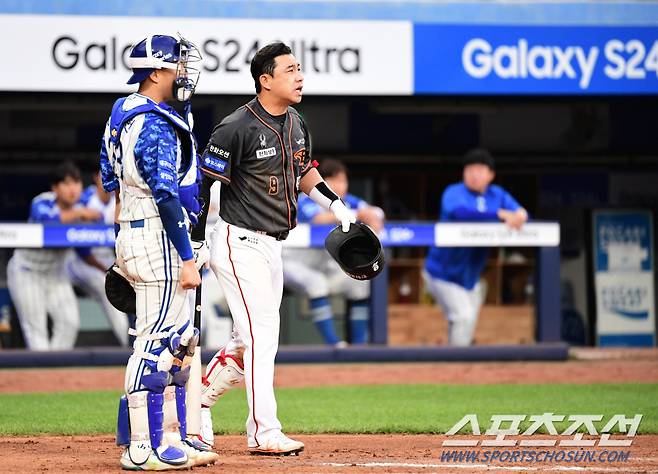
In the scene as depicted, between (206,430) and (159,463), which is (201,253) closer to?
(206,430)

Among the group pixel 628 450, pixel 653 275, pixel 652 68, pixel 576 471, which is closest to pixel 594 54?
pixel 652 68

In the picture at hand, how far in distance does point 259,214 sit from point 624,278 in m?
9.95

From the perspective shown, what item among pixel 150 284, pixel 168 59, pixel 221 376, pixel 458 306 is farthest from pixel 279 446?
pixel 458 306

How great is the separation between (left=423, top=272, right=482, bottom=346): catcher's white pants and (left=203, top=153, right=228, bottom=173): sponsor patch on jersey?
6.32 metres

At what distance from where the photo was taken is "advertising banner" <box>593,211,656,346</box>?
14.9 meters

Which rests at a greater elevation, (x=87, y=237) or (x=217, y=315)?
(x=87, y=237)

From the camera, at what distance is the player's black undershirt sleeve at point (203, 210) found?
229 inches

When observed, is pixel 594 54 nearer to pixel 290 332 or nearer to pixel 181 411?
pixel 290 332

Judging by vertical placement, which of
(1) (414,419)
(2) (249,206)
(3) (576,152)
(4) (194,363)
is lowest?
(1) (414,419)

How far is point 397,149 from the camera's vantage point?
1556 cm

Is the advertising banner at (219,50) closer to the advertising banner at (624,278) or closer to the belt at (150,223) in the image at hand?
the advertising banner at (624,278)

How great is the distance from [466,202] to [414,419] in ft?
14.3

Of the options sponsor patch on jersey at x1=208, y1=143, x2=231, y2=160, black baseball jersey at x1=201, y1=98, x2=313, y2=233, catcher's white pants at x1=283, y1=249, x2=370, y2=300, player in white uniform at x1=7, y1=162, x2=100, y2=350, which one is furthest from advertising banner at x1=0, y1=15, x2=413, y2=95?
sponsor patch on jersey at x1=208, y1=143, x2=231, y2=160

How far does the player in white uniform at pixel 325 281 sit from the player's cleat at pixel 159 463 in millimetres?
6130
